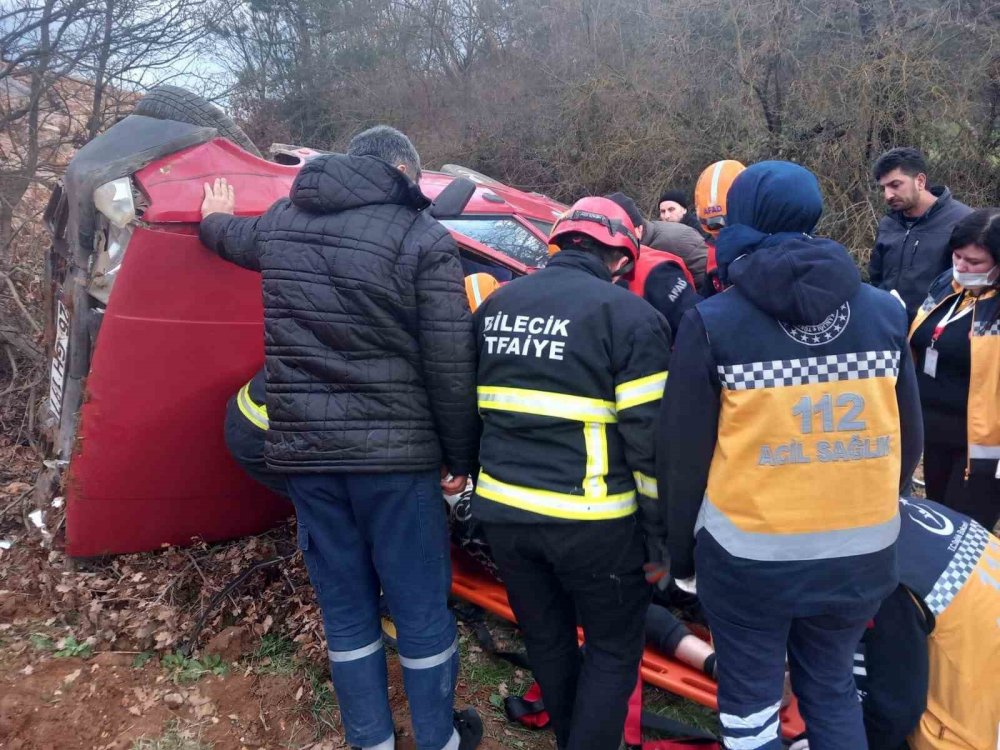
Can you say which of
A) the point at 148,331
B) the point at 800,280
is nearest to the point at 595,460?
the point at 800,280

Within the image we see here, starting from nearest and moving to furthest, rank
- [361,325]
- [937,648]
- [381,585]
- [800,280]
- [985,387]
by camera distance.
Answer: [800,280]
[937,648]
[361,325]
[381,585]
[985,387]

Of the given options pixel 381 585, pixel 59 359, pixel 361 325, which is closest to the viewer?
pixel 361 325

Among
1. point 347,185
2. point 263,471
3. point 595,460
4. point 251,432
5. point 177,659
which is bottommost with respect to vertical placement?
point 177,659

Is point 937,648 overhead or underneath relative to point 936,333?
underneath

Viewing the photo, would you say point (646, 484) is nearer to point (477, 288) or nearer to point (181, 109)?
point (477, 288)

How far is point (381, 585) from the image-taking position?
249 cm

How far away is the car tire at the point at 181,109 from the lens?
10.3 feet

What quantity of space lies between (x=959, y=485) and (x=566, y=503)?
1886mm

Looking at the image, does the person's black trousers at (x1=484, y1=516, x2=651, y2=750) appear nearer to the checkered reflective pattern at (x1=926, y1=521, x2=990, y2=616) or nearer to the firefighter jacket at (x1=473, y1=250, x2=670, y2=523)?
the firefighter jacket at (x1=473, y1=250, x2=670, y2=523)

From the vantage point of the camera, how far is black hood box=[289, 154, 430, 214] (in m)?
2.23

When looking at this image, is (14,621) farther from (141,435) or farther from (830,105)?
(830,105)

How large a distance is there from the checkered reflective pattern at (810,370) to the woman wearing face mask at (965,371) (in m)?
1.23

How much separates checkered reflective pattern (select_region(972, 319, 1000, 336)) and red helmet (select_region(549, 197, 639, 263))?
1.41m

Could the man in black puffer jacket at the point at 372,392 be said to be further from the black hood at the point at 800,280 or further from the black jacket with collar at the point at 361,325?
the black hood at the point at 800,280
